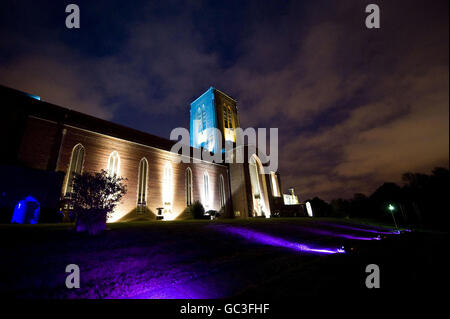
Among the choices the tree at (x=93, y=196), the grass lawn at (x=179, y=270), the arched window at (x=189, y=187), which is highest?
the arched window at (x=189, y=187)

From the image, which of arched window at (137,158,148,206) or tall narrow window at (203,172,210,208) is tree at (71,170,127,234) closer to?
arched window at (137,158,148,206)

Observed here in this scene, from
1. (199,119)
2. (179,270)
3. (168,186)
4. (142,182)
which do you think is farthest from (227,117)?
(179,270)

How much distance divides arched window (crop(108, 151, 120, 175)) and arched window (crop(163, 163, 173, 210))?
5680 millimetres

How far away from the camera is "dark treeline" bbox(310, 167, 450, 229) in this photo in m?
34.4

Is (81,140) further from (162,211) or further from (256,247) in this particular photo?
(256,247)

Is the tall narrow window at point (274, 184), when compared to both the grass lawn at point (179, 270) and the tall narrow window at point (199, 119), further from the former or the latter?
the grass lawn at point (179, 270)

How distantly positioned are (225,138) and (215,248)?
108 ft

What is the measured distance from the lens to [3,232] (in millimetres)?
7488

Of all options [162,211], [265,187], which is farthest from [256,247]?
[265,187]

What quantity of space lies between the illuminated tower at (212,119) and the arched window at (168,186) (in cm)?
1465

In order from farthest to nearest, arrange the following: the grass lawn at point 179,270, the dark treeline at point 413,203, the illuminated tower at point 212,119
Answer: the illuminated tower at point 212,119 < the dark treeline at point 413,203 < the grass lawn at point 179,270

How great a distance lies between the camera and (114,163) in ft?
66.0

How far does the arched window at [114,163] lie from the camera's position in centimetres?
1970

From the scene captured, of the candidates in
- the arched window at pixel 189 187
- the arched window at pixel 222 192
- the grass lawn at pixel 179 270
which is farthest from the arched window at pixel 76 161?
the arched window at pixel 222 192
